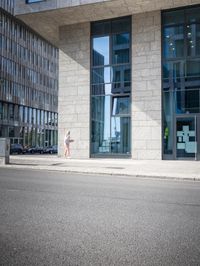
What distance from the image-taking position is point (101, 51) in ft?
83.2

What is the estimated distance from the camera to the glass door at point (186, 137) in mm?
22406

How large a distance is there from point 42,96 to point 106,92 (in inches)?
2193

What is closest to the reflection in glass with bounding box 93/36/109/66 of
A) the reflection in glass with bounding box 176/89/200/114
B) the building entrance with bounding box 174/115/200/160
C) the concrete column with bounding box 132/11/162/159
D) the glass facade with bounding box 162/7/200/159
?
the concrete column with bounding box 132/11/162/159

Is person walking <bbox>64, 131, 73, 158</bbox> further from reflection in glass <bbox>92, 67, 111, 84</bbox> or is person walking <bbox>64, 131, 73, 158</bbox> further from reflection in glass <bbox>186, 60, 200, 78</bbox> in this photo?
reflection in glass <bbox>186, 60, 200, 78</bbox>

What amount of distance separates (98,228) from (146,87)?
18816mm

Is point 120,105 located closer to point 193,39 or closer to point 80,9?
point 193,39

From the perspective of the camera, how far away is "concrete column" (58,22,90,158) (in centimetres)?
2533

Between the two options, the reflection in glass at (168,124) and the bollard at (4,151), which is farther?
the reflection in glass at (168,124)

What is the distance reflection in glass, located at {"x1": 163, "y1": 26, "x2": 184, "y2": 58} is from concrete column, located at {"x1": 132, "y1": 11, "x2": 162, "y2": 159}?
487 millimetres

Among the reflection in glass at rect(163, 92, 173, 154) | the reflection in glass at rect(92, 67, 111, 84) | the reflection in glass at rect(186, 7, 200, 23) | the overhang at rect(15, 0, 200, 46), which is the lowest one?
the reflection in glass at rect(163, 92, 173, 154)

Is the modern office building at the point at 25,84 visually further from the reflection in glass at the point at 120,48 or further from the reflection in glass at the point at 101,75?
the reflection in glass at the point at 120,48

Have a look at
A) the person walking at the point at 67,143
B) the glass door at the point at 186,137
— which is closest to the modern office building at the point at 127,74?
the glass door at the point at 186,137

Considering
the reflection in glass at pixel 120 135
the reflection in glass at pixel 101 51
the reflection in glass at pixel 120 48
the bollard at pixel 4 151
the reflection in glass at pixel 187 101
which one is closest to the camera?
the bollard at pixel 4 151

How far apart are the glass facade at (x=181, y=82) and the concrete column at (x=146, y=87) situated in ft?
1.48
